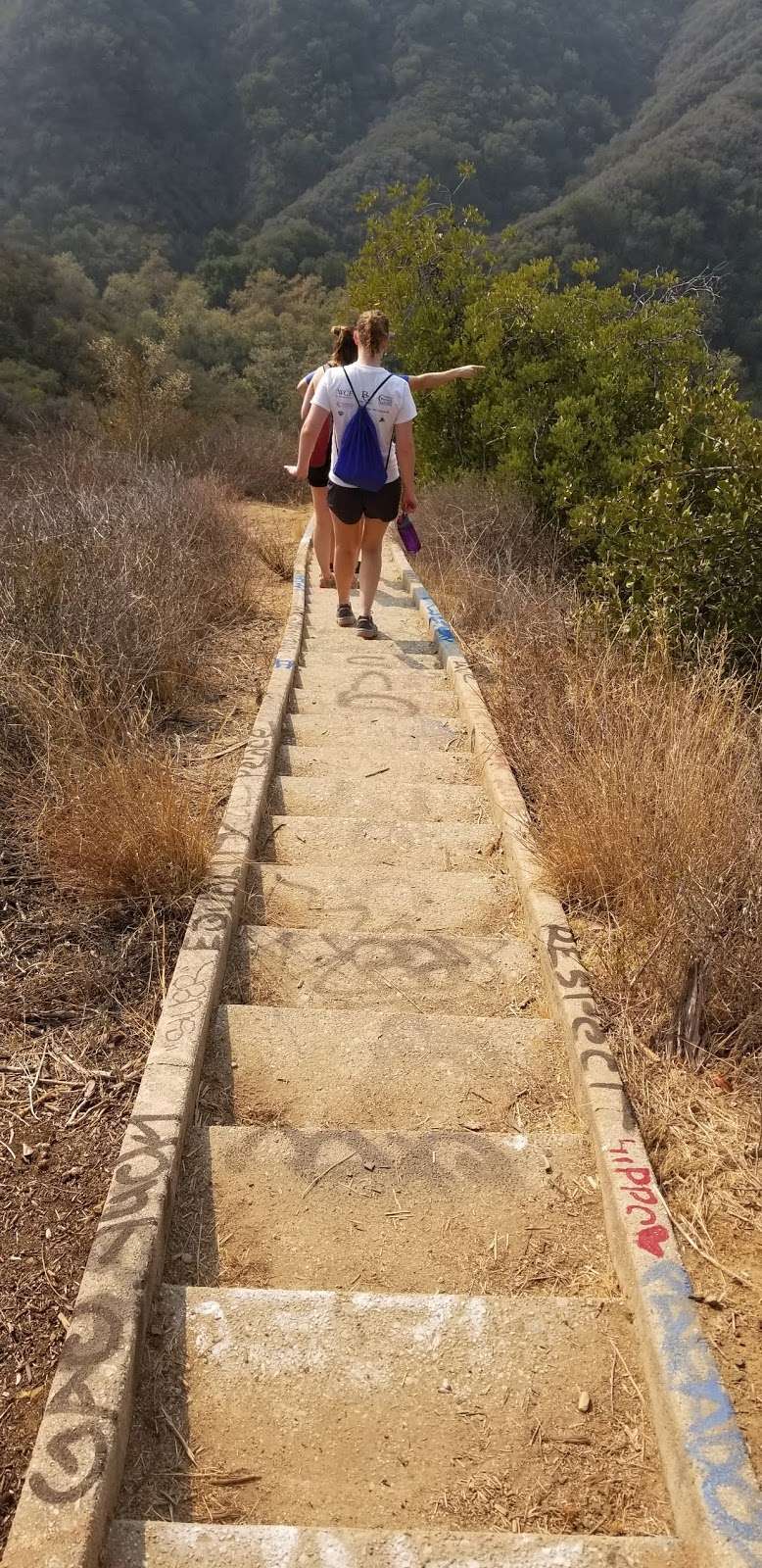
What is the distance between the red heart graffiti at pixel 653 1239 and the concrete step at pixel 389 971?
0.90 m

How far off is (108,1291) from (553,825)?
80.0 inches

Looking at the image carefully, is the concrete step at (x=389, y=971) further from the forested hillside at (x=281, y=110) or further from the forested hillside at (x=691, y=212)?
the forested hillside at (x=281, y=110)

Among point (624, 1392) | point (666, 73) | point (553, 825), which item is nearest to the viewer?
point (624, 1392)

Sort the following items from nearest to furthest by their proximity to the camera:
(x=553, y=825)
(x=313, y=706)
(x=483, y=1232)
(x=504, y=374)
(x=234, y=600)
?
1. (x=483, y=1232)
2. (x=553, y=825)
3. (x=313, y=706)
4. (x=234, y=600)
5. (x=504, y=374)

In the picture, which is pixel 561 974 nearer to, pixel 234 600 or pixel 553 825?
pixel 553 825

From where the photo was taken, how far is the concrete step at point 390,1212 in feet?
6.74

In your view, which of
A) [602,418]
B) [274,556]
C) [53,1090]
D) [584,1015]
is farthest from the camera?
[274,556]

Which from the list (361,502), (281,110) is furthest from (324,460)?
(281,110)

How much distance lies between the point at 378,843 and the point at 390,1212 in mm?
1729

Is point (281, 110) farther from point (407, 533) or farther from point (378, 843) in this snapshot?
point (378, 843)

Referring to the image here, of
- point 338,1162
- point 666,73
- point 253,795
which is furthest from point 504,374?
point 666,73

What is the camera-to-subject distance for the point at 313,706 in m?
5.31

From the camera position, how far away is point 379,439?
5.40 metres

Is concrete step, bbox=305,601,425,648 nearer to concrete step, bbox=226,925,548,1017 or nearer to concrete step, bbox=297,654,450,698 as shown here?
concrete step, bbox=297,654,450,698
